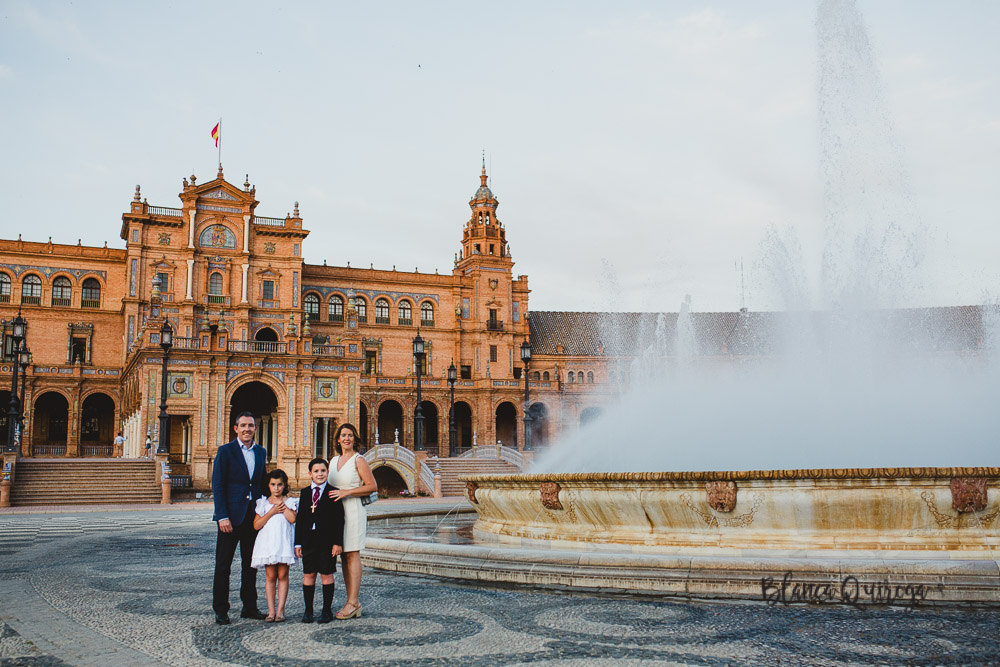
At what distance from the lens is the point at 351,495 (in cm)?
694

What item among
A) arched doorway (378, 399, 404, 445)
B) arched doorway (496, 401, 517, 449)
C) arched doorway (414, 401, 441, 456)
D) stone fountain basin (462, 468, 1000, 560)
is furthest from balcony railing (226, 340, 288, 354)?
stone fountain basin (462, 468, 1000, 560)

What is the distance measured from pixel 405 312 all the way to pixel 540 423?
42.1 ft

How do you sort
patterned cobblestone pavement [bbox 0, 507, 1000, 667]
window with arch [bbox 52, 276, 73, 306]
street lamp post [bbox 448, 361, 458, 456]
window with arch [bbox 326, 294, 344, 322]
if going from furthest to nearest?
window with arch [bbox 326, 294, 344, 322]
window with arch [bbox 52, 276, 73, 306]
street lamp post [bbox 448, 361, 458, 456]
patterned cobblestone pavement [bbox 0, 507, 1000, 667]

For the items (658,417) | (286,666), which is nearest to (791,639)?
(286,666)

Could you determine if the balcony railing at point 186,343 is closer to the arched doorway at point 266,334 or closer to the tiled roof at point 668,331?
the arched doorway at point 266,334

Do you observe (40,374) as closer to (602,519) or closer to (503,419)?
(503,419)

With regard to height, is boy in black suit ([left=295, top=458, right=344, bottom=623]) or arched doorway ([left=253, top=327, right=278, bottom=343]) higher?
arched doorway ([left=253, top=327, right=278, bottom=343])

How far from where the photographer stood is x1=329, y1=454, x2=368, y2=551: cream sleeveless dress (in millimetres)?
6988

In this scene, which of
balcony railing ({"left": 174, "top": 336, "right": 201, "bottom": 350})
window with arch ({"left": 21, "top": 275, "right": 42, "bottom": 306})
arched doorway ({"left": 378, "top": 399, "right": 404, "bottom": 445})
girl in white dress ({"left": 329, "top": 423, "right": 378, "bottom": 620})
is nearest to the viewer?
girl in white dress ({"left": 329, "top": 423, "right": 378, "bottom": 620})

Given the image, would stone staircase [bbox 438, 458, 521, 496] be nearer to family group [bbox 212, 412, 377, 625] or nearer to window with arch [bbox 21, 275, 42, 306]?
family group [bbox 212, 412, 377, 625]

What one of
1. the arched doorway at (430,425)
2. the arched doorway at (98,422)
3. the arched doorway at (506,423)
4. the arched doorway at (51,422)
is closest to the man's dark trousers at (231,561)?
the arched doorway at (51,422)

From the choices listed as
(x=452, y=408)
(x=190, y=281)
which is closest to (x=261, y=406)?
(x=452, y=408)

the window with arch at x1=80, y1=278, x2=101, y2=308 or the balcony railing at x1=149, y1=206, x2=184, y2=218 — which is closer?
the balcony railing at x1=149, y1=206, x2=184, y2=218

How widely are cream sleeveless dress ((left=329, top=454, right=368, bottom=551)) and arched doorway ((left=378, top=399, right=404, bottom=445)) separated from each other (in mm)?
53731
